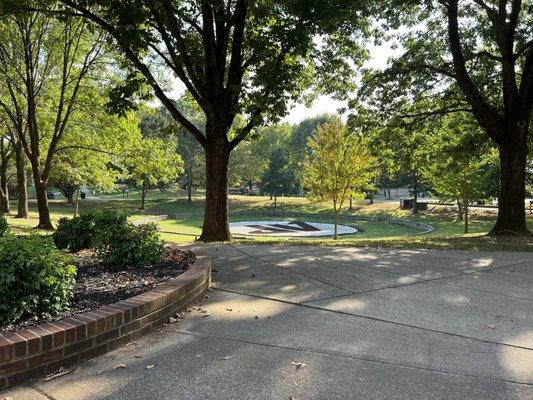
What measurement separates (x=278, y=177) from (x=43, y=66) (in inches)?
1218

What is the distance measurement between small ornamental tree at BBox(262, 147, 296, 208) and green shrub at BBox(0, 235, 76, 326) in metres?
42.2

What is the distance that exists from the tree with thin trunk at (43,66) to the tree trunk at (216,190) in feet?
29.9

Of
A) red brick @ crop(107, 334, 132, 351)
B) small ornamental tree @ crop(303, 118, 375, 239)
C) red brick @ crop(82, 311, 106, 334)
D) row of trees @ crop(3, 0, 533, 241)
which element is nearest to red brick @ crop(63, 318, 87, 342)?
red brick @ crop(82, 311, 106, 334)

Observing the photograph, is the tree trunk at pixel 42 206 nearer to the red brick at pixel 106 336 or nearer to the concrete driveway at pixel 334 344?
the concrete driveway at pixel 334 344

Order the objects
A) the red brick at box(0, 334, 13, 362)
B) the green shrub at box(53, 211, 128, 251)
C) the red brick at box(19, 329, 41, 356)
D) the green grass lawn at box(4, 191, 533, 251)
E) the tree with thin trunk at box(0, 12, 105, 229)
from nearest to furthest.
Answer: the red brick at box(0, 334, 13, 362) < the red brick at box(19, 329, 41, 356) < the green shrub at box(53, 211, 128, 251) < the tree with thin trunk at box(0, 12, 105, 229) < the green grass lawn at box(4, 191, 533, 251)

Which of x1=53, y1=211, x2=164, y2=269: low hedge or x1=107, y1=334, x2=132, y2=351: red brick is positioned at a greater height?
x1=53, y1=211, x2=164, y2=269: low hedge

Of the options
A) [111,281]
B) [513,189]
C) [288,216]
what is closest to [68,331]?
[111,281]

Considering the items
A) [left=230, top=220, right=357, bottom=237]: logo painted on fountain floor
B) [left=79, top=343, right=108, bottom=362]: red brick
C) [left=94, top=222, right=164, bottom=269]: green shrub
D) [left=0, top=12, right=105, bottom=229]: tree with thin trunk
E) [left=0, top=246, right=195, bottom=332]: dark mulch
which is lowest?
[left=230, top=220, right=357, bottom=237]: logo painted on fountain floor

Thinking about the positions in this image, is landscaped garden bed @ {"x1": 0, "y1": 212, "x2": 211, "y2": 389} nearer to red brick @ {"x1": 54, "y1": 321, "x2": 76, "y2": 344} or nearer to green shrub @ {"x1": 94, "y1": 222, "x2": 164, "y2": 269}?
red brick @ {"x1": 54, "y1": 321, "x2": 76, "y2": 344}

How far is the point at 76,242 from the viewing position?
781 cm

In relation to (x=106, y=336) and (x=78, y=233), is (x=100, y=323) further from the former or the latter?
(x=78, y=233)

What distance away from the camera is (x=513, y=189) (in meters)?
12.3

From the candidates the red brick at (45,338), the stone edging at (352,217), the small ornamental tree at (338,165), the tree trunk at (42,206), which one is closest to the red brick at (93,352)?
the red brick at (45,338)

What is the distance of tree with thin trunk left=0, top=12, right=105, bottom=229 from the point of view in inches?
695
